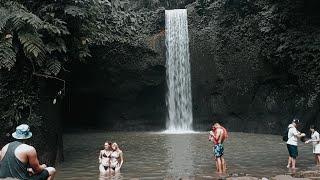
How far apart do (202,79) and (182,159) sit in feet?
44.9

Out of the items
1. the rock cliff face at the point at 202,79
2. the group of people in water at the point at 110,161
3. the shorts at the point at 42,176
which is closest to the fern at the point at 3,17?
the group of people in water at the point at 110,161

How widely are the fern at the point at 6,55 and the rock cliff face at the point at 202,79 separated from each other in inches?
601

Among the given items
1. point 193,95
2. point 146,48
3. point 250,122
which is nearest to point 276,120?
point 250,122

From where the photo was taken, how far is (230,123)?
26594 mm

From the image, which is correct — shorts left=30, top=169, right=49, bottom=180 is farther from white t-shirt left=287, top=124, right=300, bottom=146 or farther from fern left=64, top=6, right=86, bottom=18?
white t-shirt left=287, top=124, right=300, bottom=146

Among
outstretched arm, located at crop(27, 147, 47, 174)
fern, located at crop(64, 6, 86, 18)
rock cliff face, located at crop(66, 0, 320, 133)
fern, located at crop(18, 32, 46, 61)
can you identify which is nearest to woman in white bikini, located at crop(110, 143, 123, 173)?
fern, located at crop(18, 32, 46, 61)

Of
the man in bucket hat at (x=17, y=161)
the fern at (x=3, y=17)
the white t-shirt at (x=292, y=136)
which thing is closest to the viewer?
the man in bucket hat at (x=17, y=161)

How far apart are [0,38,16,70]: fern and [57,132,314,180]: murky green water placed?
122 inches

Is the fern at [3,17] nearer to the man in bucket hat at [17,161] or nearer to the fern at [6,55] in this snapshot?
the fern at [6,55]

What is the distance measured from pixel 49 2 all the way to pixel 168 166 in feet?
18.8

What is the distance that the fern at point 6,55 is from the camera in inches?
432

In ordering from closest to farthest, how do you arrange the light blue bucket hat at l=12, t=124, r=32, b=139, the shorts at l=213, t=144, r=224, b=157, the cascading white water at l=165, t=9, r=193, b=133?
the light blue bucket hat at l=12, t=124, r=32, b=139
the shorts at l=213, t=144, r=224, b=157
the cascading white water at l=165, t=9, r=193, b=133

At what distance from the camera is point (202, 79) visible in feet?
90.9

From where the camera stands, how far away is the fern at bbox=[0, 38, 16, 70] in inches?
432
